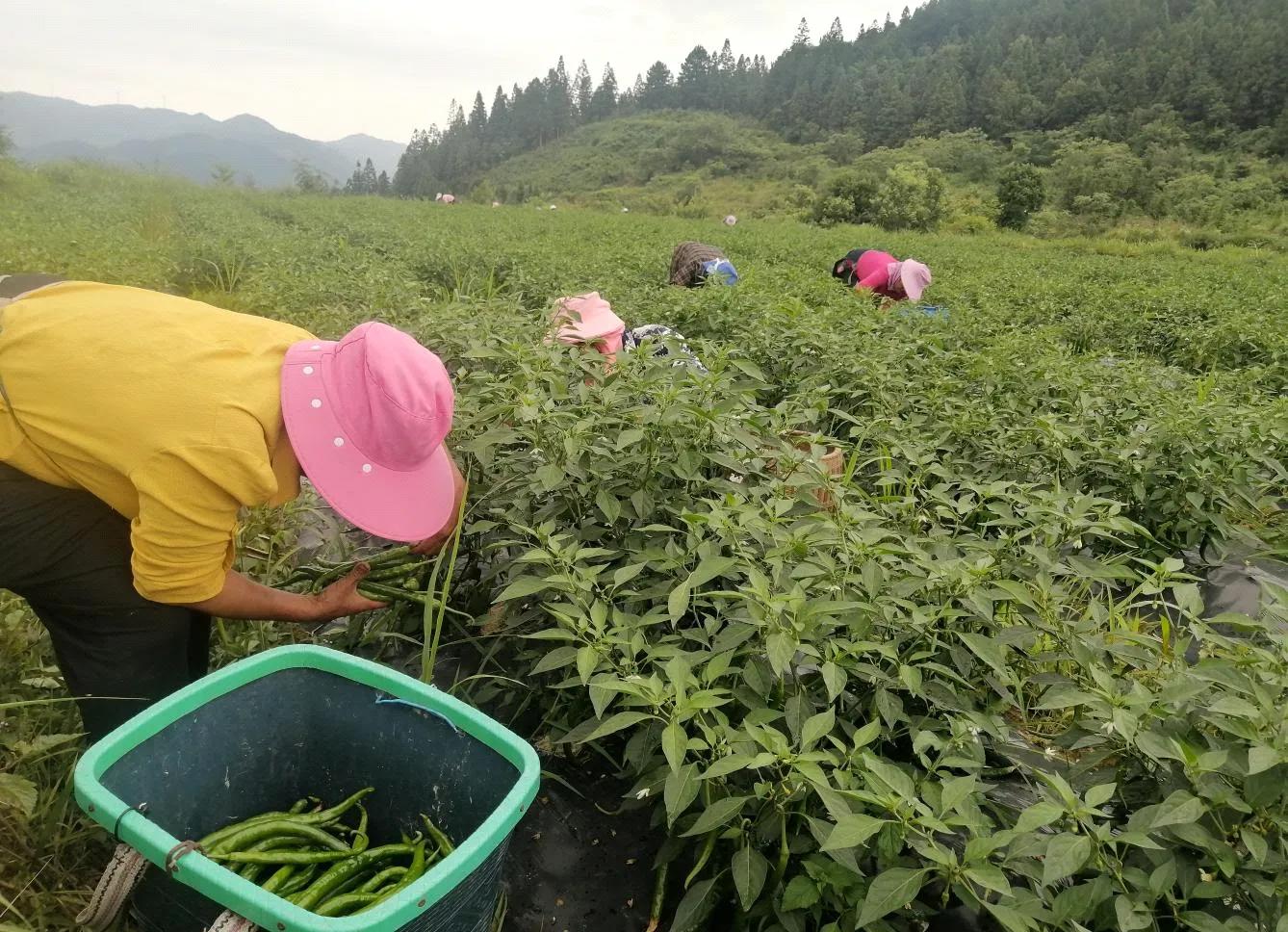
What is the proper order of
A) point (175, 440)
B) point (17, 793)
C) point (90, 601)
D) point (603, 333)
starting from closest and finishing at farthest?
1. point (175, 440)
2. point (17, 793)
3. point (90, 601)
4. point (603, 333)

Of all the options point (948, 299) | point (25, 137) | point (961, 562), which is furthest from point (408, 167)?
point (25, 137)

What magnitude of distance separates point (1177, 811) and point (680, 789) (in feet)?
2.56

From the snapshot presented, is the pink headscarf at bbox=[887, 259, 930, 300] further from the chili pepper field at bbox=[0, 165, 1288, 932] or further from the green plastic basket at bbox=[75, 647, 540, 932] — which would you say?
the green plastic basket at bbox=[75, 647, 540, 932]

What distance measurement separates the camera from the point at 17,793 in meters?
1.62

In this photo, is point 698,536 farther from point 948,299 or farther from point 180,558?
point 948,299

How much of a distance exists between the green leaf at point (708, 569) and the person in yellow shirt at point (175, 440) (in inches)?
23.3

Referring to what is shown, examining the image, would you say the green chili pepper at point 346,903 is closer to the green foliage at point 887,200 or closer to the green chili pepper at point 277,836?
the green chili pepper at point 277,836

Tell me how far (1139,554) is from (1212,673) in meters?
2.02

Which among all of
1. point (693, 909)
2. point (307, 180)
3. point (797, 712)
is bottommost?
point (693, 909)

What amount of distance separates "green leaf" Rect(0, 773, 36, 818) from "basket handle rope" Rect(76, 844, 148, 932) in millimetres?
433

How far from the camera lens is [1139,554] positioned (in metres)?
3.12

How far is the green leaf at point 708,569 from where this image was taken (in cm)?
157

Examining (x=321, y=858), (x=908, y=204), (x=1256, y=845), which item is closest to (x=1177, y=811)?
(x=1256, y=845)

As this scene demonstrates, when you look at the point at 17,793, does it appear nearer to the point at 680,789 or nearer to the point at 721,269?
the point at 680,789
